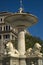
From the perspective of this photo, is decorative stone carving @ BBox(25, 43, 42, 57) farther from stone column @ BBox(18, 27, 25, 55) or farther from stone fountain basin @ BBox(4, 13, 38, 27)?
stone fountain basin @ BBox(4, 13, 38, 27)

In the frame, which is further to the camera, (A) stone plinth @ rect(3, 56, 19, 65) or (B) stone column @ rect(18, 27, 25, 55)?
(B) stone column @ rect(18, 27, 25, 55)

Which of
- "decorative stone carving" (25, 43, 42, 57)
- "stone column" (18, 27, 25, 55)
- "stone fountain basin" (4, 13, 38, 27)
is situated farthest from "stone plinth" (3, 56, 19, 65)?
"stone fountain basin" (4, 13, 38, 27)

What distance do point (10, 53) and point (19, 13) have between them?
3588mm

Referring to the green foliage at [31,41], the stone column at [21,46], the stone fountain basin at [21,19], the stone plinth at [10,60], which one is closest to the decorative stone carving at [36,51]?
the stone column at [21,46]

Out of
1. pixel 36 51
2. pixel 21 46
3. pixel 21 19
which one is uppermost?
pixel 21 19

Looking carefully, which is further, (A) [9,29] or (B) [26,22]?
(A) [9,29]

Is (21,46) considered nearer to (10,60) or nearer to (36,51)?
(36,51)

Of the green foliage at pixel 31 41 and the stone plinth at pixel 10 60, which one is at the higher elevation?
the green foliage at pixel 31 41

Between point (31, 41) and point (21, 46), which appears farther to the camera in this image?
point (31, 41)

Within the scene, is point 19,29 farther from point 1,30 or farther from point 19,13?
point 1,30

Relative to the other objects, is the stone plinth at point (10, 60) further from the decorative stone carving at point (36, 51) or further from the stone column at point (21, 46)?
the decorative stone carving at point (36, 51)

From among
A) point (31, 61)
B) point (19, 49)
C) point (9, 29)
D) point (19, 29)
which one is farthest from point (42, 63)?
point (9, 29)

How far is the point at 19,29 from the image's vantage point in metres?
22.3

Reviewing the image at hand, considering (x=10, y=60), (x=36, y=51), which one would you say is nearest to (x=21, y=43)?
(x=36, y=51)
